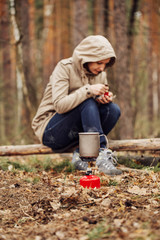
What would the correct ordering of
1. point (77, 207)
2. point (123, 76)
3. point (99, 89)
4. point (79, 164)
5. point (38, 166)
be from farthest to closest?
point (123, 76) → point (38, 166) → point (79, 164) → point (99, 89) → point (77, 207)

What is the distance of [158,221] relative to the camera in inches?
66.3

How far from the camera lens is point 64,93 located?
3213 mm

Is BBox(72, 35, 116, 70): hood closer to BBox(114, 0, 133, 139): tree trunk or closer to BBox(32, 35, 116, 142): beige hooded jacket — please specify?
BBox(32, 35, 116, 142): beige hooded jacket

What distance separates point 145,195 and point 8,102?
25.1 ft

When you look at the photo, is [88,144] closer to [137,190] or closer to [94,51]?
[137,190]

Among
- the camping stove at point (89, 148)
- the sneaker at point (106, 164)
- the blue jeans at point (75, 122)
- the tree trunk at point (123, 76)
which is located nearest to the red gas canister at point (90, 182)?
the camping stove at point (89, 148)

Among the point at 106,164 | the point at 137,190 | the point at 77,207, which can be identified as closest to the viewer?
the point at 77,207

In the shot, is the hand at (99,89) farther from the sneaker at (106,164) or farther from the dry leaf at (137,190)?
the dry leaf at (137,190)

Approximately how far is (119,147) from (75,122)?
679 mm

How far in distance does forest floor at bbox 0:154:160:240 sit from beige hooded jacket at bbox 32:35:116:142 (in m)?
0.75

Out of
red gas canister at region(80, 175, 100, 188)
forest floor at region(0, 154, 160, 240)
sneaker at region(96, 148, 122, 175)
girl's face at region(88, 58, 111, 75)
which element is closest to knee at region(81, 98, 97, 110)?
girl's face at region(88, 58, 111, 75)

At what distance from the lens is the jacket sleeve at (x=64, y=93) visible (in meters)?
3.08

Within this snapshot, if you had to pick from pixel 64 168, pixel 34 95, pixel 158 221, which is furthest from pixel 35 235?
pixel 34 95

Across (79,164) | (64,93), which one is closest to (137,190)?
(79,164)
